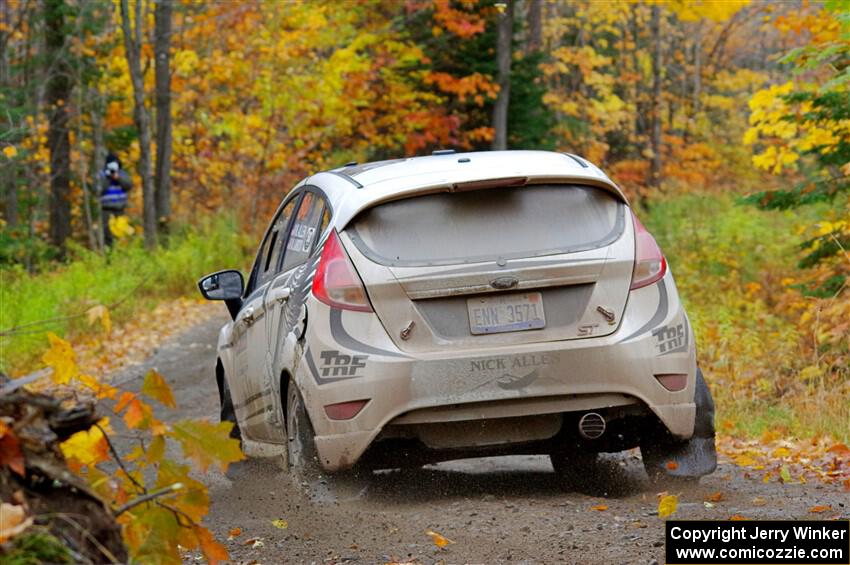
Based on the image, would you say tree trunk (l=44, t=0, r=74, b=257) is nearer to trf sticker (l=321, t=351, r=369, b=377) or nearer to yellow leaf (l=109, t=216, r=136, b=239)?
yellow leaf (l=109, t=216, r=136, b=239)

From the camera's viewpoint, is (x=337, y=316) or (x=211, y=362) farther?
(x=211, y=362)

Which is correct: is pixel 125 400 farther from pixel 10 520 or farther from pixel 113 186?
pixel 113 186

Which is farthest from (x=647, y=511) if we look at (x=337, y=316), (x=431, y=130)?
(x=431, y=130)

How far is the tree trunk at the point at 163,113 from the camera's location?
27969 mm

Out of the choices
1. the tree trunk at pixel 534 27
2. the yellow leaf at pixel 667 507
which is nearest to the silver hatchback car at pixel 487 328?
the yellow leaf at pixel 667 507

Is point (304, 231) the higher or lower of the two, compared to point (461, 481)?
higher

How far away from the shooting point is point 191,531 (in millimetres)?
3855

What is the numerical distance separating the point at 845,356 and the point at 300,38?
82.5 feet

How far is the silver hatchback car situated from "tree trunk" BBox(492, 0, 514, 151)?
73.7ft

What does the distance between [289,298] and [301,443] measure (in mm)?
805

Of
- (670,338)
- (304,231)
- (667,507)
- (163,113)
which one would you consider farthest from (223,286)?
(163,113)

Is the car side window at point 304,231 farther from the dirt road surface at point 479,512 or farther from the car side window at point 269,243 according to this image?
the dirt road surface at point 479,512

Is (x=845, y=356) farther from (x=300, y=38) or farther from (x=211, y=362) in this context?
(x=300, y=38)

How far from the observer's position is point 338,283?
6.10m
